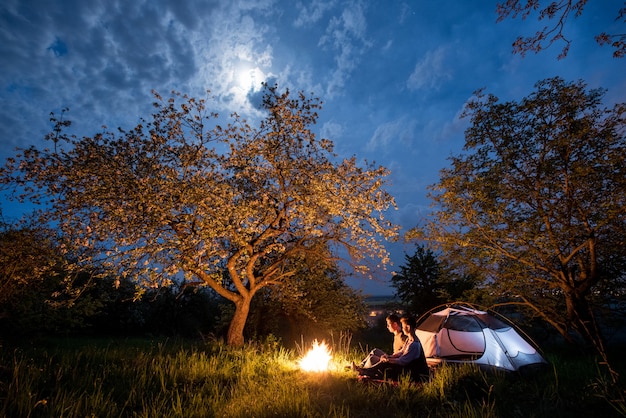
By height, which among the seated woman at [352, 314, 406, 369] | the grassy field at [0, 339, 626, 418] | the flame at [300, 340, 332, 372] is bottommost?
the grassy field at [0, 339, 626, 418]

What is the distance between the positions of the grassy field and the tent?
1.76 m

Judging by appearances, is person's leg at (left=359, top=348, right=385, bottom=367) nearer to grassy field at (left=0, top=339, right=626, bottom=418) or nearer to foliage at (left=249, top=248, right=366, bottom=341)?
grassy field at (left=0, top=339, right=626, bottom=418)

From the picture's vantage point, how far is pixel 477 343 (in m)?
10.9

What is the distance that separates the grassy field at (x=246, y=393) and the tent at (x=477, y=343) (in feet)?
5.76

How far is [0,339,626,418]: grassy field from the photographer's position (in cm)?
529

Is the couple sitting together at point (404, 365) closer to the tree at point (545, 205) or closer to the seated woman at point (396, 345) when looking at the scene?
the seated woman at point (396, 345)

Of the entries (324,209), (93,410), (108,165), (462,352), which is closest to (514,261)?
(462,352)

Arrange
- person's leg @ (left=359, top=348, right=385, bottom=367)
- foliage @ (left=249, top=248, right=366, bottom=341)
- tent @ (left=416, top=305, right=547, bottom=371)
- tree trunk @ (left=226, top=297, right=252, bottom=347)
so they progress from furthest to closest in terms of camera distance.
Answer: foliage @ (left=249, top=248, right=366, bottom=341), tree trunk @ (left=226, top=297, right=252, bottom=347), tent @ (left=416, top=305, right=547, bottom=371), person's leg @ (left=359, top=348, right=385, bottom=367)

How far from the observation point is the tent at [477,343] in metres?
10.6

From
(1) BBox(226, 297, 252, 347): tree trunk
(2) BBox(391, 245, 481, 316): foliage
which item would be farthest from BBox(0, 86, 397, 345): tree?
(2) BBox(391, 245, 481, 316): foliage

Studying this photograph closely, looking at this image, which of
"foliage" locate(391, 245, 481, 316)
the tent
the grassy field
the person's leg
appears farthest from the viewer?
"foliage" locate(391, 245, 481, 316)

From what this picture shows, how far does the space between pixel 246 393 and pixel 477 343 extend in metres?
8.33

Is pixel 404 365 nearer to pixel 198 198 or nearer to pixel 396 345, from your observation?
pixel 396 345

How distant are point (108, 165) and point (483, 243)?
15005 millimetres
